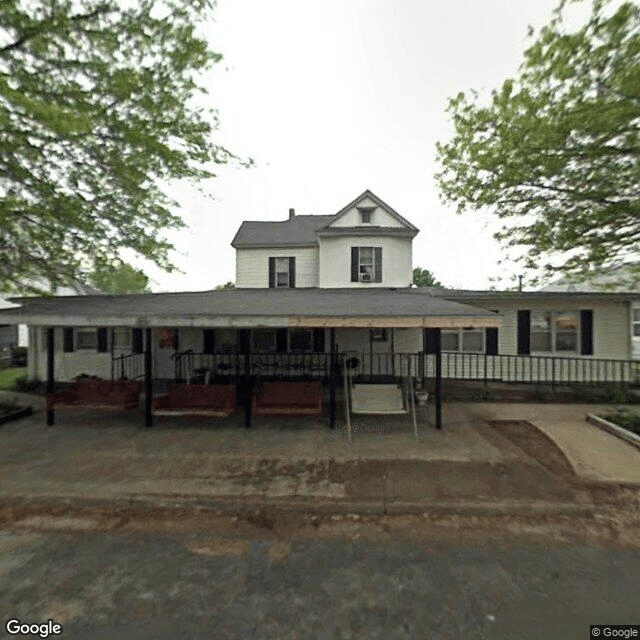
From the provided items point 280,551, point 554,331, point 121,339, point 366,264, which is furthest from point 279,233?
point 280,551

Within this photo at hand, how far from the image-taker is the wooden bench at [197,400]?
25.0ft

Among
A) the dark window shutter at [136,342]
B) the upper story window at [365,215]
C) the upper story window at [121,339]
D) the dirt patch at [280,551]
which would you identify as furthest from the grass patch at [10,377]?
the upper story window at [365,215]

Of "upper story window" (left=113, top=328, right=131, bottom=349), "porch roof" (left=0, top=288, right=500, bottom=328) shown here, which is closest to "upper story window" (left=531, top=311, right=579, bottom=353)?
"porch roof" (left=0, top=288, right=500, bottom=328)

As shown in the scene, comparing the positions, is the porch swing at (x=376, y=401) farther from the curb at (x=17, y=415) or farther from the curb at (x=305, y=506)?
the curb at (x=17, y=415)

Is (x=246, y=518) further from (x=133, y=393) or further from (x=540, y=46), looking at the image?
(x=540, y=46)

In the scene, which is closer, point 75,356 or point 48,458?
point 48,458

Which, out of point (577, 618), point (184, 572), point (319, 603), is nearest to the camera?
point (577, 618)

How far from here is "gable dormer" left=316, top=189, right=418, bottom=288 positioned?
15555 millimetres

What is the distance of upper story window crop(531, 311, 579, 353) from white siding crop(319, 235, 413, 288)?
18.4 ft

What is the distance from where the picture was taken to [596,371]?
12539mm

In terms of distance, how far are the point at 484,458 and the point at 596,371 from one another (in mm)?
10246

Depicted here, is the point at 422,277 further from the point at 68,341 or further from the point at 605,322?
the point at 68,341

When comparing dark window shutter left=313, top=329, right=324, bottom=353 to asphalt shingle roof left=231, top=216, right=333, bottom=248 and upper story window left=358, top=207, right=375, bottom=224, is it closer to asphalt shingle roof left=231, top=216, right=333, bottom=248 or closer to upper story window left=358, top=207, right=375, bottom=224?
asphalt shingle roof left=231, top=216, right=333, bottom=248

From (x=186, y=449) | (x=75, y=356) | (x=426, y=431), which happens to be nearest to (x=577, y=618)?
(x=426, y=431)
